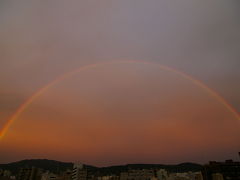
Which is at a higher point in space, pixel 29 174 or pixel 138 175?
pixel 138 175

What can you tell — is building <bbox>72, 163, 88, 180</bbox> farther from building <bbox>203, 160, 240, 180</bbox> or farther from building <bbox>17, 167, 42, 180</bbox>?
building <bbox>203, 160, 240, 180</bbox>

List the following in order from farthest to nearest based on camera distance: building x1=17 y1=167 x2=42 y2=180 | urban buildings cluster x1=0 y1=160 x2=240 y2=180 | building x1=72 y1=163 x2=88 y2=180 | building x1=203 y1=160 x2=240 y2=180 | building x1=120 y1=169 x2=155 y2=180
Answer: building x1=120 y1=169 x2=155 y2=180
building x1=17 y1=167 x2=42 y2=180
building x1=72 y1=163 x2=88 y2=180
urban buildings cluster x1=0 y1=160 x2=240 y2=180
building x1=203 y1=160 x2=240 y2=180

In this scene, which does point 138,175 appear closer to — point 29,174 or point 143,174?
point 143,174

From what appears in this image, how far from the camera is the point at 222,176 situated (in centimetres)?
3744

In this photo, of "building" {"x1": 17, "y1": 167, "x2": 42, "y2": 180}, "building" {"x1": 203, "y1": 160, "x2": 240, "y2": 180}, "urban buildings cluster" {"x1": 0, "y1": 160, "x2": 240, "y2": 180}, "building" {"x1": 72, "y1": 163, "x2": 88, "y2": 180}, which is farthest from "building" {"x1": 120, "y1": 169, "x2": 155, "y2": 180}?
"building" {"x1": 17, "y1": 167, "x2": 42, "y2": 180}

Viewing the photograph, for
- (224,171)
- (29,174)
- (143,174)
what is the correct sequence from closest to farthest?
(224,171), (29,174), (143,174)

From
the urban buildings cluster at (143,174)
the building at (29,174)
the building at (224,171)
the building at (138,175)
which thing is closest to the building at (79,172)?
the urban buildings cluster at (143,174)

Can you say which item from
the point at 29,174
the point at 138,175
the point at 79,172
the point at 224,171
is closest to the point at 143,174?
the point at 138,175

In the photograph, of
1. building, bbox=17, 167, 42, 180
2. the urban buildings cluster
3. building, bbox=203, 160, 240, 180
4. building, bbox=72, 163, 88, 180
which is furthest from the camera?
building, bbox=17, 167, 42, 180

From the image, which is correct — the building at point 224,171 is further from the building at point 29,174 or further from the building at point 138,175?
the building at point 29,174

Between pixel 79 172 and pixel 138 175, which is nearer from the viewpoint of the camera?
pixel 79 172

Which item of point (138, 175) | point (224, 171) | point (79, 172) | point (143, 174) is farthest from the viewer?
point (143, 174)

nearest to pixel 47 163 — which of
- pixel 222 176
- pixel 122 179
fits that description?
pixel 122 179

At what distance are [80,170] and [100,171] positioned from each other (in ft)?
149
